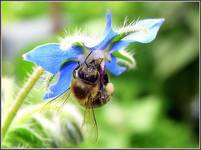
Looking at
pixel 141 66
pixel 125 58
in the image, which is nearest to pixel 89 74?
pixel 125 58

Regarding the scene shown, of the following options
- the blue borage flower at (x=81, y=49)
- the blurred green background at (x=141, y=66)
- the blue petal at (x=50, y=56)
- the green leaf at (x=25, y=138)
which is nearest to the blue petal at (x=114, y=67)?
the blue borage flower at (x=81, y=49)

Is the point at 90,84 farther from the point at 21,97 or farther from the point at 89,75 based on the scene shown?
the point at 21,97

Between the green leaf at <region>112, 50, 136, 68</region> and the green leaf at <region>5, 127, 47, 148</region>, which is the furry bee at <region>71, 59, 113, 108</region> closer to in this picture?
the green leaf at <region>112, 50, 136, 68</region>

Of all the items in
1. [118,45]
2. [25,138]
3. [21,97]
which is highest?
[118,45]

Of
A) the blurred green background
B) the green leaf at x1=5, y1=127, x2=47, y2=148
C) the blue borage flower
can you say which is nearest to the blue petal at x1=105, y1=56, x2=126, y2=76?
the blue borage flower

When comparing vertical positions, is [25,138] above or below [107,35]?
below

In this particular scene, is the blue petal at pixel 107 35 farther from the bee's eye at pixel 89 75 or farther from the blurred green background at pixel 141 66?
the blurred green background at pixel 141 66
